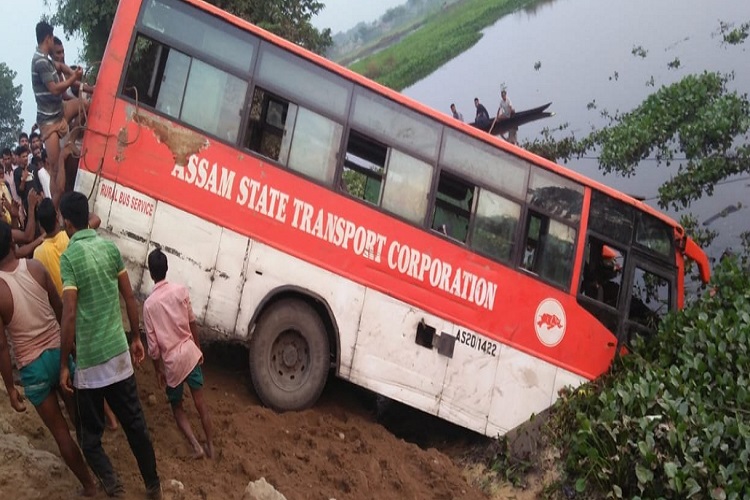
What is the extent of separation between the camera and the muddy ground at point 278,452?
4.67 m

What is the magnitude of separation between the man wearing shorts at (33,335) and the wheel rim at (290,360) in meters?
2.58

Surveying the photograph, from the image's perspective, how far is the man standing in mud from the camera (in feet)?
12.9

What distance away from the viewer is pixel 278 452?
5.70 metres

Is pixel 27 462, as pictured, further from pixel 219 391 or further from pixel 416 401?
pixel 416 401

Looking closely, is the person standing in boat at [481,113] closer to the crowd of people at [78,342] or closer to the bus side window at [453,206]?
the bus side window at [453,206]

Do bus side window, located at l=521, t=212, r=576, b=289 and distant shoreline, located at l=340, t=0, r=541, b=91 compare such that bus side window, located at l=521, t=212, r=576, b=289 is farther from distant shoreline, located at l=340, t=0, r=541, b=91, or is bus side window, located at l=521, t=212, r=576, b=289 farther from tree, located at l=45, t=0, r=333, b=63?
distant shoreline, located at l=340, t=0, r=541, b=91

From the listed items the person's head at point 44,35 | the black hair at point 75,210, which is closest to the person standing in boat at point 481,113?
the person's head at point 44,35

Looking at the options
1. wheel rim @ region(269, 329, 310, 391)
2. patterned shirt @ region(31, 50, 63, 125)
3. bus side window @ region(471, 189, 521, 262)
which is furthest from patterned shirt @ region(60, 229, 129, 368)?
bus side window @ region(471, 189, 521, 262)

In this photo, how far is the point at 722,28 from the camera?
51.9 ft

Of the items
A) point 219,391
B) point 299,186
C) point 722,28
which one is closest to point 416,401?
point 219,391

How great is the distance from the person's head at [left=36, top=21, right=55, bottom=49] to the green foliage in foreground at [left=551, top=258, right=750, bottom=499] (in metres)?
5.93

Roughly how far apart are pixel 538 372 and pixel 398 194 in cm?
228

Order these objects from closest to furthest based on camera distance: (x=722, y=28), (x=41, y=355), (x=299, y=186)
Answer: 1. (x=41, y=355)
2. (x=299, y=186)
3. (x=722, y=28)

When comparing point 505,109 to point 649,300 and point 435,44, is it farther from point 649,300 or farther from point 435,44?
point 435,44
